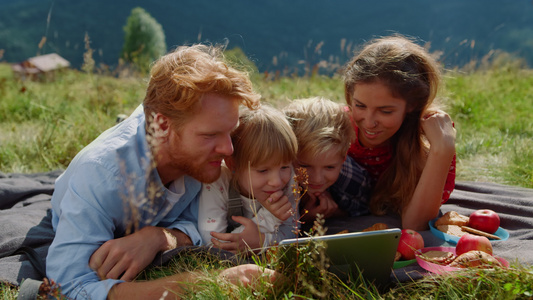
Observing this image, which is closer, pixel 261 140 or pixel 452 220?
pixel 261 140

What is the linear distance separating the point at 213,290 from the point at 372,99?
175 centimetres

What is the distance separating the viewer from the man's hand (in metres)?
2.34

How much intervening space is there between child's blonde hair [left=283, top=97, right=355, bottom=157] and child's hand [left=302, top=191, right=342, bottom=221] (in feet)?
1.38

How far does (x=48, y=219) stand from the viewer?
3324 mm

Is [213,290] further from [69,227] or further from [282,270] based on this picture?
[69,227]

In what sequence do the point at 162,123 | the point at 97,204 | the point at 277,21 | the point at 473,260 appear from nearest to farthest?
the point at 473,260, the point at 97,204, the point at 162,123, the point at 277,21

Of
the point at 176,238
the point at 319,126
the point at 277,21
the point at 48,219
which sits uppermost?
the point at 277,21

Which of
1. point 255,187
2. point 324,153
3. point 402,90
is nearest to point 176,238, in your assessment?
point 255,187

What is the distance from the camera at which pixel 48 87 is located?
808 centimetres

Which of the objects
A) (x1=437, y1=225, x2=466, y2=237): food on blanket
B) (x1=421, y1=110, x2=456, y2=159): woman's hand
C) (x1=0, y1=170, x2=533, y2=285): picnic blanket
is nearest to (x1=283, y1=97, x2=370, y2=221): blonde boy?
(x1=0, y1=170, x2=533, y2=285): picnic blanket

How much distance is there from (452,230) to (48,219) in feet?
9.22

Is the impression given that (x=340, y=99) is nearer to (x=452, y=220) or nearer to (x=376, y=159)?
(x=376, y=159)

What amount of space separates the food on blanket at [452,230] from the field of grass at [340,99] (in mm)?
957

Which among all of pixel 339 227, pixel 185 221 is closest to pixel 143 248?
pixel 185 221
